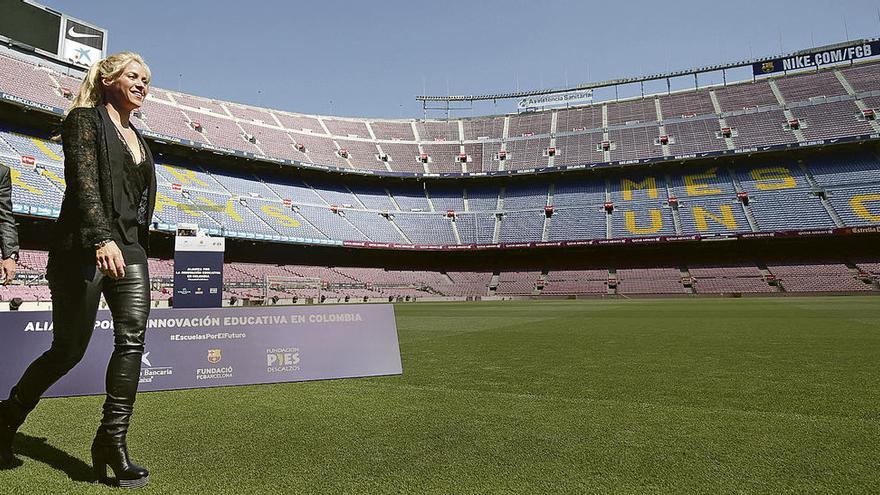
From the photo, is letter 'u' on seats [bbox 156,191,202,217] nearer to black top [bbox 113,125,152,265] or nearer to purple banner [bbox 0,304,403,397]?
purple banner [bbox 0,304,403,397]

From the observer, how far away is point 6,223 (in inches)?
119

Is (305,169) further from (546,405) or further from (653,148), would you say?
(546,405)

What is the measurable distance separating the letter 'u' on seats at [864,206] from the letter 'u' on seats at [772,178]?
466 centimetres

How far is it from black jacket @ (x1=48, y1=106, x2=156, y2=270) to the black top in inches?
1.3

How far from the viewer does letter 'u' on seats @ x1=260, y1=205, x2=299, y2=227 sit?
4397cm

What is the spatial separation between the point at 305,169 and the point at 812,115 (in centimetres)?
5102

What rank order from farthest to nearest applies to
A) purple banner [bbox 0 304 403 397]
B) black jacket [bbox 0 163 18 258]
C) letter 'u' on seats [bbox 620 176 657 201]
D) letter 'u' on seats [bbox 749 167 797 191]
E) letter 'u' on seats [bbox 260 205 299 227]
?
letter 'u' on seats [bbox 620 176 657 201], letter 'u' on seats [bbox 749 167 797 191], letter 'u' on seats [bbox 260 205 299 227], purple banner [bbox 0 304 403 397], black jacket [bbox 0 163 18 258]

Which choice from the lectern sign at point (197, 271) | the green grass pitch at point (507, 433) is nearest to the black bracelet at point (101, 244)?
the green grass pitch at point (507, 433)

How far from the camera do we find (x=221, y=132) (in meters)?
47.7

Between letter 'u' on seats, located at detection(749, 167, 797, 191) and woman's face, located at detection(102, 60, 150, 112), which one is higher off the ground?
letter 'u' on seats, located at detection(749, 167, 797, 191)

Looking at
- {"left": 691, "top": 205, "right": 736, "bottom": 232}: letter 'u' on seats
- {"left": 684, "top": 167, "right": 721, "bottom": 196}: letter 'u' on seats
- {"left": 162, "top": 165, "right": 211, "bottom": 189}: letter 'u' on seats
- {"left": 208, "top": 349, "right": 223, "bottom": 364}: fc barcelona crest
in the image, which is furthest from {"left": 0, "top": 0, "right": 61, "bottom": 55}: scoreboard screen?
{"left": 684, "top": 167, "right": 721, "bottom": 196}: letter 'u' on seats

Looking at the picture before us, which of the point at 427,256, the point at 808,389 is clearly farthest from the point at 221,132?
the point at 808,389

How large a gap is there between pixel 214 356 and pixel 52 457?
2.26m

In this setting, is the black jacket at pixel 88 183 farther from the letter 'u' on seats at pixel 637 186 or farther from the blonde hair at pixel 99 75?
the letter 'u' on seats at pixel 637 186
